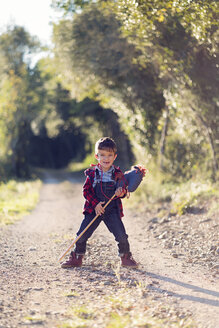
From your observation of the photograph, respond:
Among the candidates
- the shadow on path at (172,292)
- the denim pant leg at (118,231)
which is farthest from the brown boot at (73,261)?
the denim pant leg at (118,231)

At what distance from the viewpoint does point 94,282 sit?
4.45 metres

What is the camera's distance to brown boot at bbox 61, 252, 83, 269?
5.14m

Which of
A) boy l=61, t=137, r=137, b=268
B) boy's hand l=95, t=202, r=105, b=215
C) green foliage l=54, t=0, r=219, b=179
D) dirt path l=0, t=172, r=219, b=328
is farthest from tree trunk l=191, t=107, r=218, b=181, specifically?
boy's hand l=95, t=202, r=105, b=215

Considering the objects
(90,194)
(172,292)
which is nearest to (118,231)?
(90,194)

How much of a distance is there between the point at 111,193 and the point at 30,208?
768 centimetres

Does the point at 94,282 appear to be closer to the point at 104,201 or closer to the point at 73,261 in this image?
the point at 73,261

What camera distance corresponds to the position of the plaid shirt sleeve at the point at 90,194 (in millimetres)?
5273

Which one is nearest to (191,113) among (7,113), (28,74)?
(7,113)

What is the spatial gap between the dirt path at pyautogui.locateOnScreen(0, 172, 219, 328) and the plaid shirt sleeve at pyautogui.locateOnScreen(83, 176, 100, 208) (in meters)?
0.82

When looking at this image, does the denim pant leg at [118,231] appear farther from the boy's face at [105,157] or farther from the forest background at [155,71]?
the forest background at [155,71]

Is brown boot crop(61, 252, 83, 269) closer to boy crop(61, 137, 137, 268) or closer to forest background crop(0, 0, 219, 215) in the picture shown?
boy crop(61, 137, 137, 268)

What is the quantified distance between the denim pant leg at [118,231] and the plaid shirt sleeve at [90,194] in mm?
234

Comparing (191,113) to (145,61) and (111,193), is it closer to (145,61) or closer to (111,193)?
(145,61)

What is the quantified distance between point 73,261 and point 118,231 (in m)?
0.69
